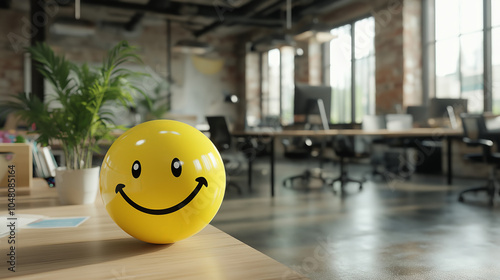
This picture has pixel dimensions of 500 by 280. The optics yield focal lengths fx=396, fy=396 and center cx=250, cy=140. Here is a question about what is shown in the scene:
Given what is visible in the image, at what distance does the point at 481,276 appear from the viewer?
178cm

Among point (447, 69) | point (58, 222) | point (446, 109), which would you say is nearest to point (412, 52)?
point (447, 69)

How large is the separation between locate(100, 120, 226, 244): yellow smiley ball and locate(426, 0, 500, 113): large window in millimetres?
6142

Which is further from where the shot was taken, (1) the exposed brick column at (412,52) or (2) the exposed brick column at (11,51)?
(2) the exposed brick column at (11,51)

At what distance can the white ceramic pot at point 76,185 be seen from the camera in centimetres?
111

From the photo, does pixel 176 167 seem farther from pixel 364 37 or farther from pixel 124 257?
pixel 364 37

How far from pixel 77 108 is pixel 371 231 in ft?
7.01

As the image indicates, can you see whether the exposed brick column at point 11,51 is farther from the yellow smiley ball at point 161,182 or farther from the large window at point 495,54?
the yellow smiley ball at point 161,182

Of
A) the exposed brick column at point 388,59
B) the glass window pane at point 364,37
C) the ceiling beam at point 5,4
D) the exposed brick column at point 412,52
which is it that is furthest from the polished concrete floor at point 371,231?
the ceiling beam at point 5,4

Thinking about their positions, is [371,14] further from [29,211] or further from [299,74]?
[29,211]

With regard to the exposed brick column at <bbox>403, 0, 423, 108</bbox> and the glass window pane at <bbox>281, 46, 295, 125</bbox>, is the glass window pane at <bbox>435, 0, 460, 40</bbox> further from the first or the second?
the glass window pane at <bbox>281, 46, 295, 125</bbox>

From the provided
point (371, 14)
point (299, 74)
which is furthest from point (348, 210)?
point (299, 74)

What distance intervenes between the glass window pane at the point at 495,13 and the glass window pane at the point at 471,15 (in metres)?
0.18

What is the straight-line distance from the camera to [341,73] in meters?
8.50

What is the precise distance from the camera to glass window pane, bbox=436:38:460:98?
6.27 m
